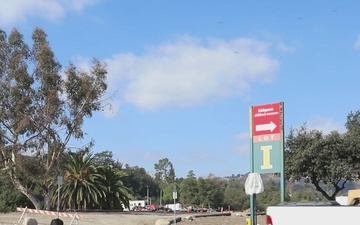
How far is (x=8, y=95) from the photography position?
4441 cm

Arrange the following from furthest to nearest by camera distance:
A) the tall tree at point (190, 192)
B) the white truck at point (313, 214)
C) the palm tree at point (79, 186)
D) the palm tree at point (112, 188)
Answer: the tall tree at point (190, 192) → the palm tree at point (112, 188) → the palm tree at point (79, 186) → the white truck at point (313, 214)

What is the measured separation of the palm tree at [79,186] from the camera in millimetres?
55656

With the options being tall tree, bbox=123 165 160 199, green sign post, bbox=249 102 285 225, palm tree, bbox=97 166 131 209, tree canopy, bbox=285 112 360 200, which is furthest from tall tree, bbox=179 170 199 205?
green sign post, bbox=249 102 285 225

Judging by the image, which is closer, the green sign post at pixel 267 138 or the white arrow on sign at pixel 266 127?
the green sign post at pixel 267 138

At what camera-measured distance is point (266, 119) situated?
1981 centimetres

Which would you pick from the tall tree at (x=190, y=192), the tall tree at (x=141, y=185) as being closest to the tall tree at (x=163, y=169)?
the tall tree at (x=141, y=185)

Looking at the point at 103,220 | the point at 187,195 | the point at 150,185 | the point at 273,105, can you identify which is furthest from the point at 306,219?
the point at 150,185

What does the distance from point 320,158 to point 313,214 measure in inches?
1227

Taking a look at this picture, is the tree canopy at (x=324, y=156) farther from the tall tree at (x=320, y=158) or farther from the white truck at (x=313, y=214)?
the white truck at (x=313, y=214)

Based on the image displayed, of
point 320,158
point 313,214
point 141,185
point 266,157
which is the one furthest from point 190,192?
point 313,214

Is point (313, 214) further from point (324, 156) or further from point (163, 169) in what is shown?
point (163, 169)

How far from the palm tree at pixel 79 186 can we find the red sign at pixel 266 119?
37.4 m

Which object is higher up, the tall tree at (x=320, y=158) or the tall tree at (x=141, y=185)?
the tall tree at (x=320, y=158)

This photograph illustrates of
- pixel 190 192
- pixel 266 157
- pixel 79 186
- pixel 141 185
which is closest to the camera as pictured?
pixel 266 157
